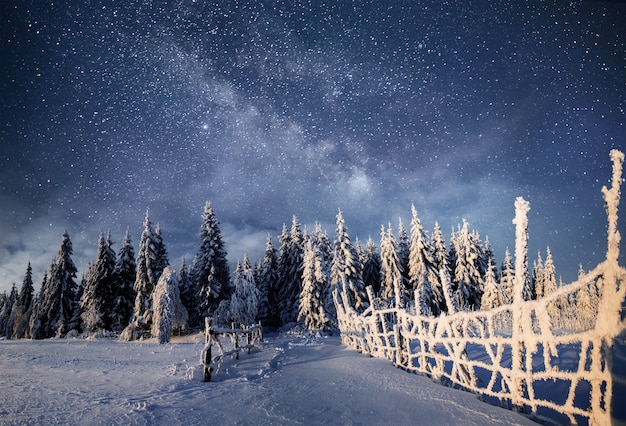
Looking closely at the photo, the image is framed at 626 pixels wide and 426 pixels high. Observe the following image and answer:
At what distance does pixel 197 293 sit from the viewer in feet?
103

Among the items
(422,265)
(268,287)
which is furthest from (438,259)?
(268,287)

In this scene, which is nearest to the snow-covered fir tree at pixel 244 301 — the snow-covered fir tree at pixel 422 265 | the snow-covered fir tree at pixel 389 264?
the snow-covered fir tree at pixel 389 264

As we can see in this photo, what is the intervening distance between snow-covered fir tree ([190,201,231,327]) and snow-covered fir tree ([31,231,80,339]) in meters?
12.5

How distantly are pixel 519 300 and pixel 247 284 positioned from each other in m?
24.3

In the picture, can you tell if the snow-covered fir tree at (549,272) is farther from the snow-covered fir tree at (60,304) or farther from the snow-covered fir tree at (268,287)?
the snow-covered fir tree at (60,304)

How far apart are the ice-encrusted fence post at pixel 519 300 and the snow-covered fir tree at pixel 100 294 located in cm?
3469

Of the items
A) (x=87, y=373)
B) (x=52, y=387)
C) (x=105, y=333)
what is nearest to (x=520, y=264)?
(x=52, y=387)

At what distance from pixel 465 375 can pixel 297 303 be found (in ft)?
92.1

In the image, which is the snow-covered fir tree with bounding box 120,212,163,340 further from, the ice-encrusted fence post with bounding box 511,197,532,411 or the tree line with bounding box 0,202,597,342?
the ice-encrusted fence post with bounding box 511,197,532,411

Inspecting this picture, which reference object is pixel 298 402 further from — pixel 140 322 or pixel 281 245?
pixel 281 245

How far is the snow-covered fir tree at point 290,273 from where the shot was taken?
3569 centimetres

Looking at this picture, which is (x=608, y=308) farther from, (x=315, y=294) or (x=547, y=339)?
(x=315, y=294)

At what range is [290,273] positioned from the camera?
1452 inches

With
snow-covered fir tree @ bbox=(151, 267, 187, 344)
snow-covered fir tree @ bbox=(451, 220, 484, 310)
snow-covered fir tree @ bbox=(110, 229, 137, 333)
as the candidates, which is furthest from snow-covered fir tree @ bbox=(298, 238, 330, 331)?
snow-covered fir tree @ bbox=(110, 229, 137, 333)
